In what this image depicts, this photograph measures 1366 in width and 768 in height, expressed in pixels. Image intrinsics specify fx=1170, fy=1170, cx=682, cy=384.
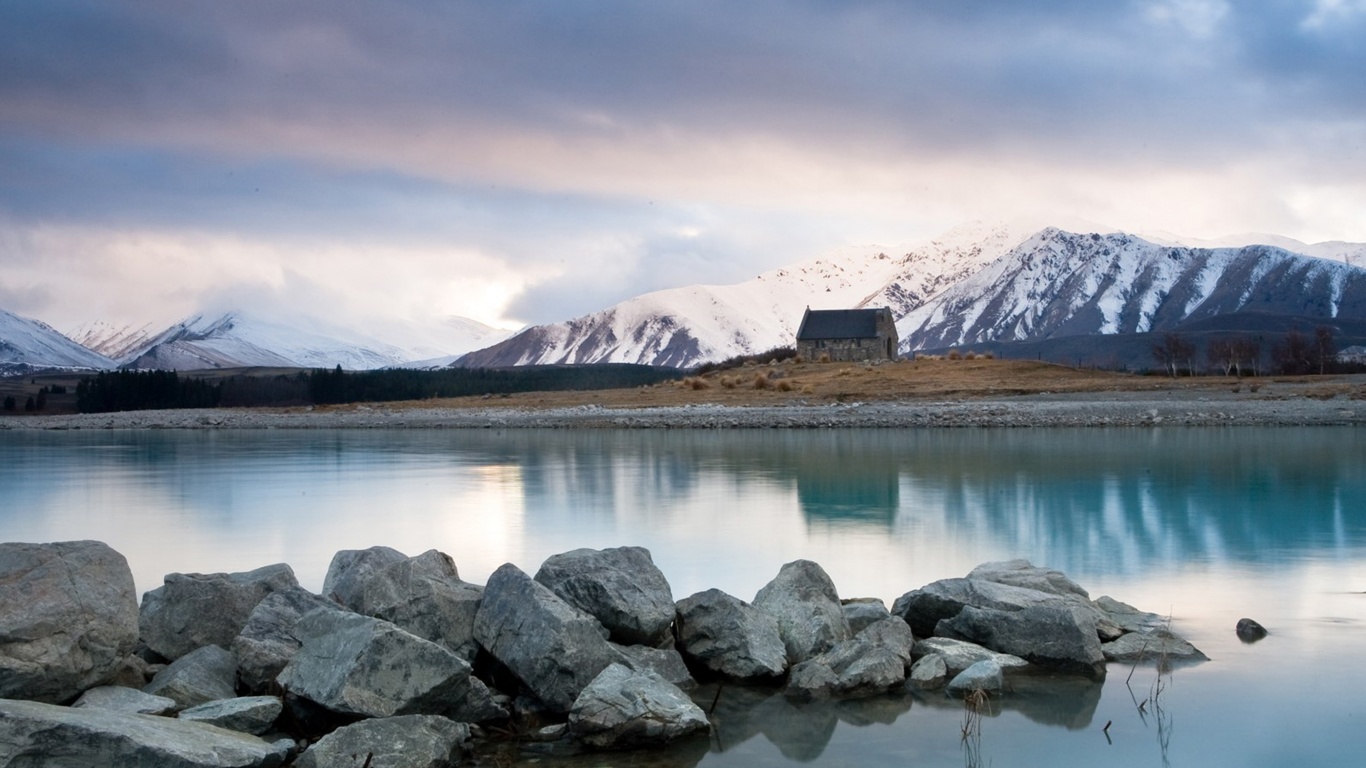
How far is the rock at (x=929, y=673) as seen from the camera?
9.56m

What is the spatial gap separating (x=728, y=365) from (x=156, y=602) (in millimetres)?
79589

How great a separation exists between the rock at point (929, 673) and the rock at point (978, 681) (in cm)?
16

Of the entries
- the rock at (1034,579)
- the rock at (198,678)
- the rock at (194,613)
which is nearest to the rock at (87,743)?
the rock at (198,678)

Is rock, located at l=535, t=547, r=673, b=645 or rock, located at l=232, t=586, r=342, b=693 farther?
rock, located at l=535, t=547, r=673, b=645

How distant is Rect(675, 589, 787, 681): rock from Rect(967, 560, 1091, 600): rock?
8.81 ft

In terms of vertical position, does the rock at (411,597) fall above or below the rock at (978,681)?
above

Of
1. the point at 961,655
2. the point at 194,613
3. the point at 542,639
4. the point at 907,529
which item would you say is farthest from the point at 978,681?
the point at 907,529

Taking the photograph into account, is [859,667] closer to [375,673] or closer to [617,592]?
[617,592]

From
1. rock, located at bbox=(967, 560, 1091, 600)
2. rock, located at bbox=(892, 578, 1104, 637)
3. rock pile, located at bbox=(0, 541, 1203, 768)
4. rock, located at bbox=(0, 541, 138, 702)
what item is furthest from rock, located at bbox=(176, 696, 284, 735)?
rock, located at bbox=(967, 560, 1091, 600)

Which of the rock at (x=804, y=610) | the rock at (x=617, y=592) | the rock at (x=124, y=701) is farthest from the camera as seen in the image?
the rock at (x=804, y=610)

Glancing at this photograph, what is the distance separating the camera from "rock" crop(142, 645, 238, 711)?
877cm

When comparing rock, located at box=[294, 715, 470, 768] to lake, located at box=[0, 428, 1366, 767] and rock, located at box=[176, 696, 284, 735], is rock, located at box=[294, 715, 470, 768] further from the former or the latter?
rock, located at box=[176, 696, 284, 735]

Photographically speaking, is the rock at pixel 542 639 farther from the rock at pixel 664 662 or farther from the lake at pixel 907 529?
the lake at pixel 907 529

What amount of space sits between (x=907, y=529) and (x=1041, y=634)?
28.1ft
